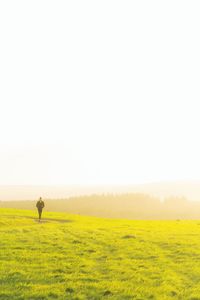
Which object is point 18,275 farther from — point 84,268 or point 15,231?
point 15,231

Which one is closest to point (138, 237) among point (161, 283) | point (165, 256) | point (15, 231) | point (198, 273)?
point (165, 256)

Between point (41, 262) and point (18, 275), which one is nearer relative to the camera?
point (18, 275)

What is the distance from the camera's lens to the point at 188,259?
29.7 m

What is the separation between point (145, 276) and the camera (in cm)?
2408

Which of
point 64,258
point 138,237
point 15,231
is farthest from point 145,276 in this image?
point 15,231

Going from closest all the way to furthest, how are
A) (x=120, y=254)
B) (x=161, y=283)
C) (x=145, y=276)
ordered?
(x=161, y=283) → (x=145, y=276) → (x=120, y=254)

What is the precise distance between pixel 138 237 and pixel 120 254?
10.3 meters

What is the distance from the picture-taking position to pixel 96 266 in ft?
85.8

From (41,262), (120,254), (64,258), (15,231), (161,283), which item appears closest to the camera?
(161,283)

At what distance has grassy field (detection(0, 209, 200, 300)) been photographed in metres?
20.2

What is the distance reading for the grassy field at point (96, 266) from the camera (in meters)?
20.2

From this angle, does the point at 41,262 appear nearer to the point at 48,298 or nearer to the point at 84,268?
the point at 84,268

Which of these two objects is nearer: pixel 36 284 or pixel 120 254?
pixel 36 284

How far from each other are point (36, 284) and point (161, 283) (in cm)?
680
